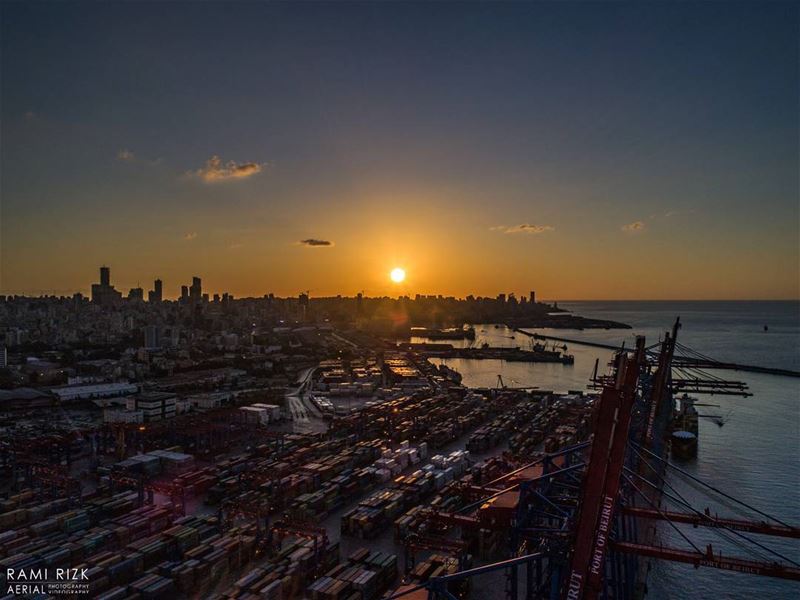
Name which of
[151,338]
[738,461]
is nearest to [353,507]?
[738,461]

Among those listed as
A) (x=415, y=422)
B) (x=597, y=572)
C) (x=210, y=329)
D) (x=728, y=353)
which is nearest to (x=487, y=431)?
(x=415, y=422)

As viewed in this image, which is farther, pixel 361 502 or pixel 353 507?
pixel 353 507

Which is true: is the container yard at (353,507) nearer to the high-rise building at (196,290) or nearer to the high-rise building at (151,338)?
the high-rise building at (151,338)

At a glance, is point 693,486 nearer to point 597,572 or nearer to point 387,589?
point 387,589

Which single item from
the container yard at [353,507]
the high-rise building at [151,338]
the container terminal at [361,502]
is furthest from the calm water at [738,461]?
the high-rise building at [151,338]

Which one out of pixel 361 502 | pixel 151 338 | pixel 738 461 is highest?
pixel 151 338

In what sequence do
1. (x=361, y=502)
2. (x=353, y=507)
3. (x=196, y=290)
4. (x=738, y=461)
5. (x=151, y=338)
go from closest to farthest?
(x=361, y=502), (x=353, y=507), (x=738, y=461), (x=151, y=338), (x=196, y=290)

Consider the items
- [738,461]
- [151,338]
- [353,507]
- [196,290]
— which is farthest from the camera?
[196,290]

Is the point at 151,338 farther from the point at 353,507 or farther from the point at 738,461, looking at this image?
the point at 738,461

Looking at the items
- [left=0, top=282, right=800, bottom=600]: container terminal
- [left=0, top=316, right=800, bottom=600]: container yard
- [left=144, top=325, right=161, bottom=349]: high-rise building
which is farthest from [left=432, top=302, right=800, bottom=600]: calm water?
[left=144, top=325, right=161, bottom=349]: high-rise building
